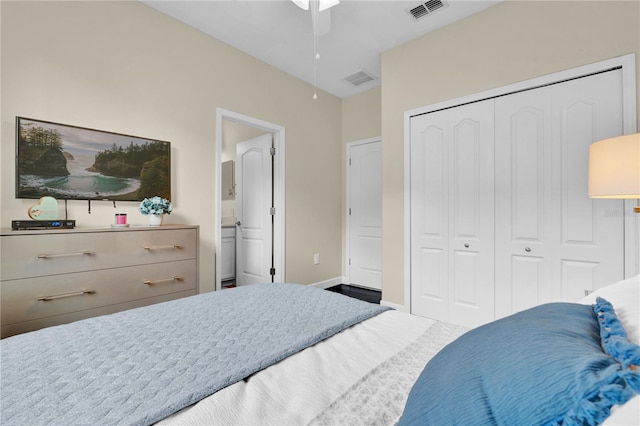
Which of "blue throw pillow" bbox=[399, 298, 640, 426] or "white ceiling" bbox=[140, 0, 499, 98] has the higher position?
"white ceiling" bbox=[140, 0, 499, 98]

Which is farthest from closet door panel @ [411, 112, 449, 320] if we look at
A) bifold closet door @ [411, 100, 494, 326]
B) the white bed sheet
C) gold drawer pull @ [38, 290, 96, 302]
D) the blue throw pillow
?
gold drawer pull @ [38, 290, 96, 302]

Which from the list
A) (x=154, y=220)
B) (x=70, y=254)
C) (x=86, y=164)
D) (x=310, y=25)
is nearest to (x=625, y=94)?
(x=310, y=25)

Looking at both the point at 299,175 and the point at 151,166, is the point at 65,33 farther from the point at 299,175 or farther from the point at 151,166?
the point at 299,175

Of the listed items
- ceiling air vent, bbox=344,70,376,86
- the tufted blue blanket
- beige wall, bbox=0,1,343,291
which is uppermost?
ceiling air vent, bbox=344,70,376,86

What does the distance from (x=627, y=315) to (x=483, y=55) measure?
283cm

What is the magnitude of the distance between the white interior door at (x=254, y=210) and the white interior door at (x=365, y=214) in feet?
4.40

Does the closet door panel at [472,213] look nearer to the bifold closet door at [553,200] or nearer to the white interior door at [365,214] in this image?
the bifold closet door at [553,200]

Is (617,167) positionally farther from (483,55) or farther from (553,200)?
(483,55)

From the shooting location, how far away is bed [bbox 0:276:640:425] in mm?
356

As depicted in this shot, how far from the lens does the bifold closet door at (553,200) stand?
208cm

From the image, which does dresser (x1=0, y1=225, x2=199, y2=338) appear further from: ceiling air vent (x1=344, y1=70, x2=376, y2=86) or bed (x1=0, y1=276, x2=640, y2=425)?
ceiling air vent (x1=344, y1=70, x2=376, y2=86)

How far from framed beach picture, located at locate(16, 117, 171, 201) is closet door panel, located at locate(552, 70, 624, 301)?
3328 millimetres

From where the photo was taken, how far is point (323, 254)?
424cm

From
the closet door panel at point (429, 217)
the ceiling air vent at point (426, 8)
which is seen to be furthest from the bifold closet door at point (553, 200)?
the ceiling air vent at point (426, 8)
